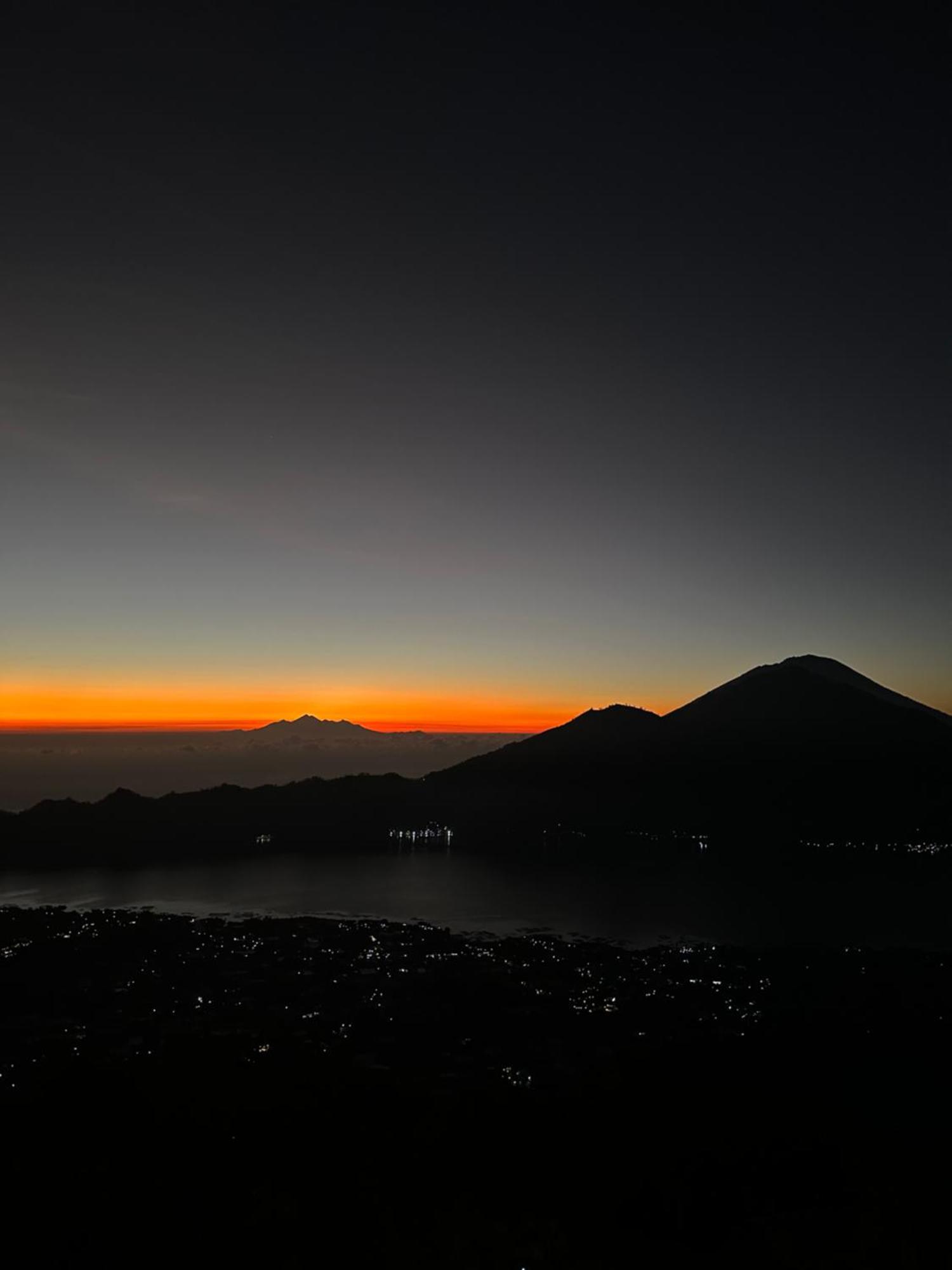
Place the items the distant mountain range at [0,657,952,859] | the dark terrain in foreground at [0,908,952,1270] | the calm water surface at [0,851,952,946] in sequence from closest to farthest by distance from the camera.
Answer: the dark terrain in foreground at [0,908,952,1270] < the calm water surface at [0,851,952,946] < the distant mountain range at [0,657,952,859]

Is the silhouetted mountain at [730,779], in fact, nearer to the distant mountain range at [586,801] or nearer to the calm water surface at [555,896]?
the distant mountain range at [586,801]

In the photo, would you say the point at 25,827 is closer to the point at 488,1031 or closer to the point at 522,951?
the point at 522,951

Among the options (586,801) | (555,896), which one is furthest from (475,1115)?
(586,801)

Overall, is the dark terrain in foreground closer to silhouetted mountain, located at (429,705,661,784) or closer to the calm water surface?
the calm water surface

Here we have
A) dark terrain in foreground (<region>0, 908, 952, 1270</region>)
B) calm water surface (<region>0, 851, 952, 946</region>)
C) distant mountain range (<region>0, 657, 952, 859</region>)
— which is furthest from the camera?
distant mountain range (<region>0, 657, 952, 859</region>)

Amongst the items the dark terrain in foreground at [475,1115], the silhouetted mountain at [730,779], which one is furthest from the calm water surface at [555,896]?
the silhouetted mountain at [730,779]

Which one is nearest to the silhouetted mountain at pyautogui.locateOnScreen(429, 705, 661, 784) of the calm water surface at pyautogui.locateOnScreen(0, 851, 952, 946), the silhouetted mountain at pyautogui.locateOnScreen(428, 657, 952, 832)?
the silhouetted mountain at pyautogui.locateOnScreen(428, 657, 952, 832)
